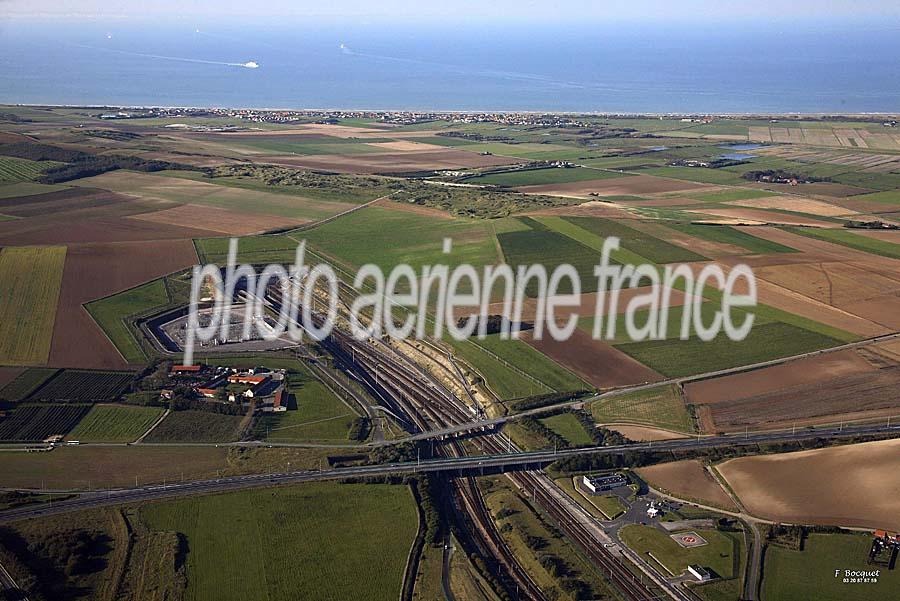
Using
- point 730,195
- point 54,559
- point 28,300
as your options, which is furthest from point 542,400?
point 730,195

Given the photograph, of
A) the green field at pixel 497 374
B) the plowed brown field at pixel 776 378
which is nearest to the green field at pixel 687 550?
the plowed brown field at pixel 776 378

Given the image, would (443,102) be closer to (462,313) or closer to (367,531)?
(462,313)

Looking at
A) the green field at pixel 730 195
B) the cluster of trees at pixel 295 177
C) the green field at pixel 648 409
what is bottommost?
the green field at pixel 648 409

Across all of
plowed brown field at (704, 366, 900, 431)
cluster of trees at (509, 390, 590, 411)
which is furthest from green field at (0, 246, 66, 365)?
plowed brown field at (704, 366, 900, 431)

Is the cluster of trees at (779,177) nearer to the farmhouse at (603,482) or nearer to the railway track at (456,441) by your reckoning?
the railway track at (456,441)

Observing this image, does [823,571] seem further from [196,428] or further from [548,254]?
[548,254]

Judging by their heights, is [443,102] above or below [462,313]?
above

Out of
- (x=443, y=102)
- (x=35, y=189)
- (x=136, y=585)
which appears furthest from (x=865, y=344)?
(x=443, y=102)
